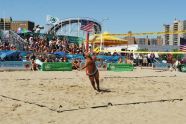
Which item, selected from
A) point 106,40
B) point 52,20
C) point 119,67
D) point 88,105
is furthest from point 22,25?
point 88,105

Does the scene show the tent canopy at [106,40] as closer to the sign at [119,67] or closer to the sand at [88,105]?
the sign at [119,67]

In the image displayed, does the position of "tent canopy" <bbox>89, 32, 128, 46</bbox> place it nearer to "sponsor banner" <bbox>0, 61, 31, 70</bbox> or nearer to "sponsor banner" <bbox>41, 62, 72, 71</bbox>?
"sponsor banner" <bbox>41, 62, 72, 71</bbox>

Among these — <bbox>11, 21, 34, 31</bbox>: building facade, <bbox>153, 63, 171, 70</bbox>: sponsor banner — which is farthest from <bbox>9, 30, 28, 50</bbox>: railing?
<bbox>11, 21, 34, 31</bbox>: building facade

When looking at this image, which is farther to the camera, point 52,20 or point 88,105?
point 52,20

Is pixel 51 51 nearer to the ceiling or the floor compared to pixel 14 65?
nearer to the ceiling

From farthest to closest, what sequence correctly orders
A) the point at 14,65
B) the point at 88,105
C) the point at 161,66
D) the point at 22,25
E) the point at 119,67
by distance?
the point at 22,25
the point at 161,66
the point at 119,67
the point at 14,65
the point at 88,105

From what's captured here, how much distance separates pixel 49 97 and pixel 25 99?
742 mm

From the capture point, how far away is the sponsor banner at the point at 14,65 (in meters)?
23.1

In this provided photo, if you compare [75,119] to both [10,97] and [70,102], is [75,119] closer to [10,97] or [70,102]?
[70,102]

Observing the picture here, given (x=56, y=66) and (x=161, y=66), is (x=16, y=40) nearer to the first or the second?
(x=56, y=66)

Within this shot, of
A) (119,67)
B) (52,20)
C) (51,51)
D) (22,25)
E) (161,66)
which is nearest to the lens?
(119,67)

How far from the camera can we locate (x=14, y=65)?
23.3m

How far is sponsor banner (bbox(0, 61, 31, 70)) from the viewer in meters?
23.1

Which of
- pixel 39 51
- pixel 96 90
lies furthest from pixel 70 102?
pixel 39 51
